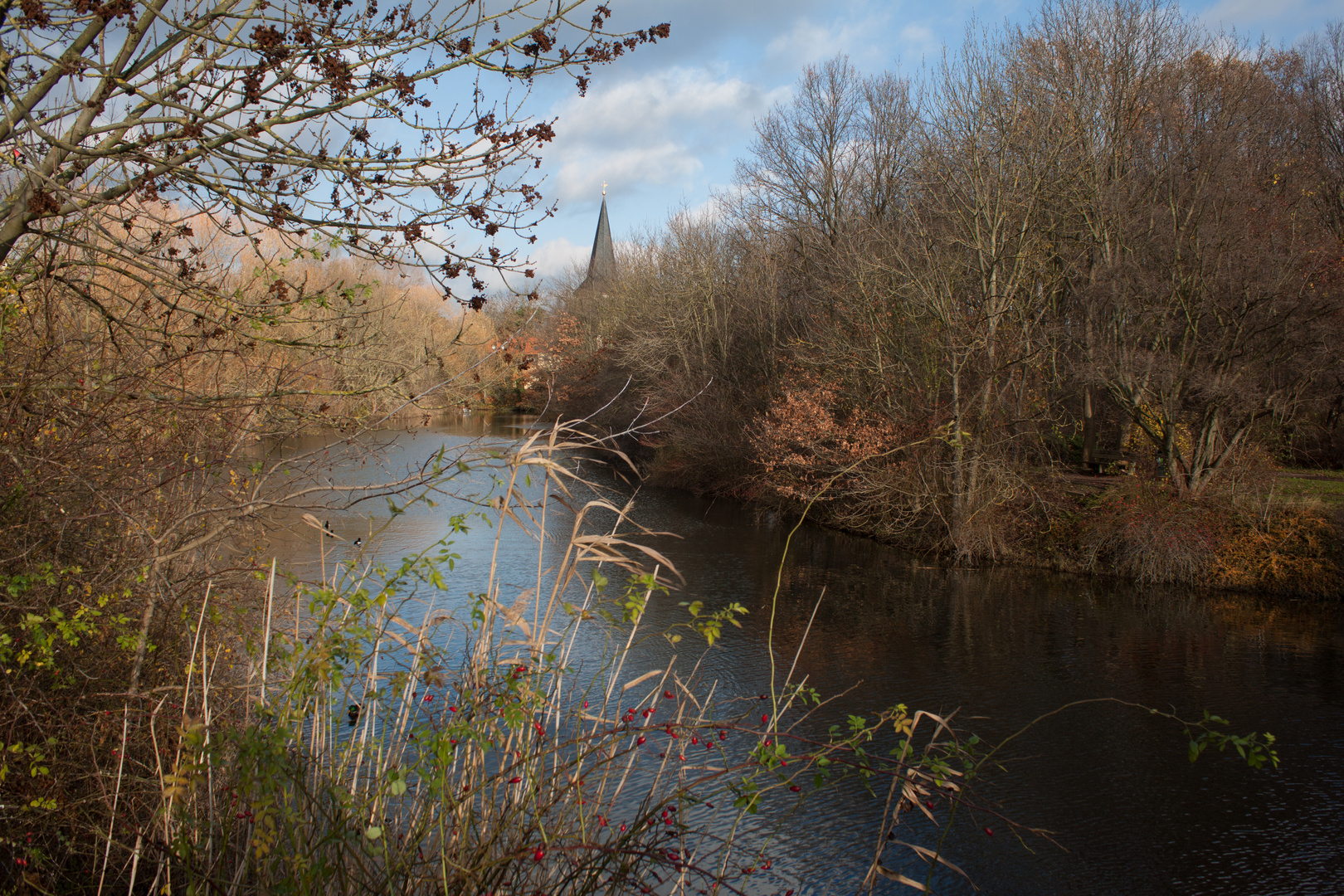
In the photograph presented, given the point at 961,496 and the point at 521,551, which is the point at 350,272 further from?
the point at 961,496

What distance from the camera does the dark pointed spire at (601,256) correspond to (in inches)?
1575

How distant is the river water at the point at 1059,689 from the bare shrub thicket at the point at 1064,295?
1.72 metres

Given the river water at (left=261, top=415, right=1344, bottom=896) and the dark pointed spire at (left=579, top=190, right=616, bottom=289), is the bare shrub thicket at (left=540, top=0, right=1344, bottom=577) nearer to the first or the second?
the river water at (left=261, top=415, right=1344, bottom=896)

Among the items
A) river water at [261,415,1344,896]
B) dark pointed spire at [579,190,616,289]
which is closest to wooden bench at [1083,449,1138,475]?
river water at [261,415,1344,896]

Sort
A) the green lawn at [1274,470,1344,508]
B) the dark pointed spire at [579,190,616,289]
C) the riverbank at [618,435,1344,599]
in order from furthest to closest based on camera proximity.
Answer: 1. the dark pointed spire at [579,190,616,289]
2. the green lawn at [1274,470,1344,508]
3. the riverbank at [618,435,1344,599]

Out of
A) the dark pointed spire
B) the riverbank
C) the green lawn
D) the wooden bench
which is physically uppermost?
the dark pointed spire

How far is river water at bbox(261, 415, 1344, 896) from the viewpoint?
603 cm

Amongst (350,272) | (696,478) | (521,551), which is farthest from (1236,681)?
(350,272)

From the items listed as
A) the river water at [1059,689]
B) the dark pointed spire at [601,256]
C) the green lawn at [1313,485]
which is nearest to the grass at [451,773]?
the river water at [1059,689]

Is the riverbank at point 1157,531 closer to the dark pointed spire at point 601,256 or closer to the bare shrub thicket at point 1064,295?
the bare shrub thicket at point 1064,295

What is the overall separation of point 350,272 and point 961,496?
51.2 ft

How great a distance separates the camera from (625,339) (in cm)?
3023

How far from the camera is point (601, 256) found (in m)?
48.2

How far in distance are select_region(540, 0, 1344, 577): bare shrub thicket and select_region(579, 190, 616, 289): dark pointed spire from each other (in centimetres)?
2114
